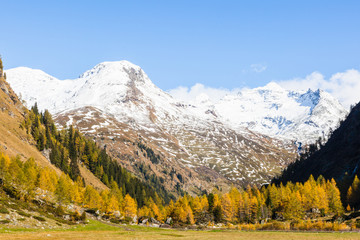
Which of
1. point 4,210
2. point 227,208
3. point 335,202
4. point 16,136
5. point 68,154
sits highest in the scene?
point 16,136

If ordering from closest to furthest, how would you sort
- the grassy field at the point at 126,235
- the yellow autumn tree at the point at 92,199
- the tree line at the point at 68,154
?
the grassy field at the point at 126,235
the yellow autumn tree at the point at 92,199
the tree line at the point at 68,154

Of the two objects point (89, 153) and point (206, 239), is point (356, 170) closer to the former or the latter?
point (206, 239)

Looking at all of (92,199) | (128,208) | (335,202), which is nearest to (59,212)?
(92,199)

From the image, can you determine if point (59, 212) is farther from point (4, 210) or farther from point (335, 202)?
point (335, 202)

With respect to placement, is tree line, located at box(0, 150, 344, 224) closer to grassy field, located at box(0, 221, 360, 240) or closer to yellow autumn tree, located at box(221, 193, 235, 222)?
yellow autumn tree, located at box(221, 193, 235, 222)

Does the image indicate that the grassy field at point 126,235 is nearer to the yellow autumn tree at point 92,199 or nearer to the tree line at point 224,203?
the tree line at point 224,203

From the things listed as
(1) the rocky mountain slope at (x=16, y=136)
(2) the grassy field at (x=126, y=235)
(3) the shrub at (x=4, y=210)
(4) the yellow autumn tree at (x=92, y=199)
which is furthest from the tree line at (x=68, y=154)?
(2) the grassy field at (x=126, y=235)

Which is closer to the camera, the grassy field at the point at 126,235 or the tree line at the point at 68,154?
the grassy field at the point at 126,235

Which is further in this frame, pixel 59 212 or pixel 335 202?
pixel 335 202

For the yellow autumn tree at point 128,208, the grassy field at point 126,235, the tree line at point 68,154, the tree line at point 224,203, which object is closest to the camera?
the grassy field at point 126,235

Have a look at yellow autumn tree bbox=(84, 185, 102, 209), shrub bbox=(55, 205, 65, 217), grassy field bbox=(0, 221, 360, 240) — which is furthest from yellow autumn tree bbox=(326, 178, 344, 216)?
shrub bbox=(55, 205, 65, 217)

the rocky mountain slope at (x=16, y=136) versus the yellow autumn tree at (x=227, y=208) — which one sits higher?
the rocky mountain slope at (x=16, y=136)

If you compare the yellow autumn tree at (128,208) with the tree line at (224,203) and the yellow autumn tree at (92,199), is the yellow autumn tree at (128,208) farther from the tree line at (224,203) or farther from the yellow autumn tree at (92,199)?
the yellow autumn tree at (92,199)

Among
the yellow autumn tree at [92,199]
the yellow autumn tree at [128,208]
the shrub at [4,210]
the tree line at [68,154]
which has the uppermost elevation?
Result: the tree line at [68,154]
